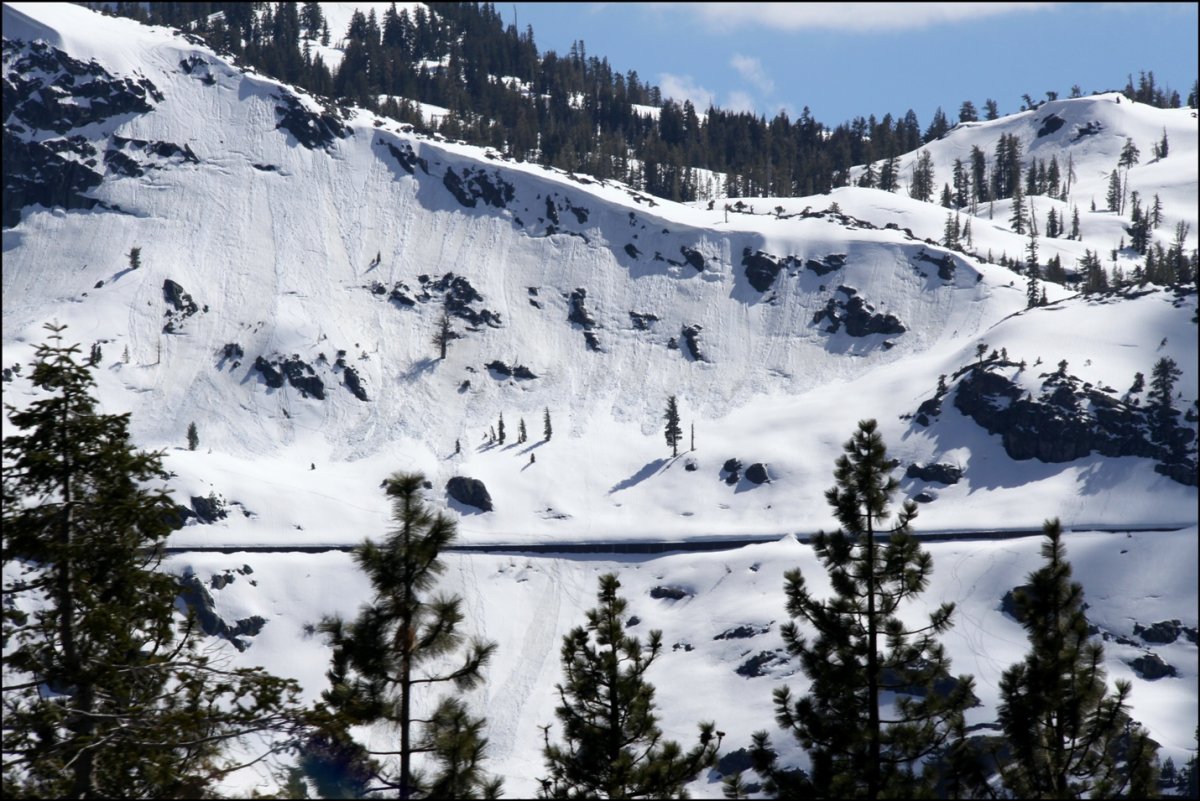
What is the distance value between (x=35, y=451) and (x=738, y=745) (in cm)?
6671

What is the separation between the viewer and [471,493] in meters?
117

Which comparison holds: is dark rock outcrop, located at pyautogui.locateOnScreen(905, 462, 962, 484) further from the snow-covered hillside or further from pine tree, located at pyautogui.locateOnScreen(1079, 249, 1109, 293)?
pine tree, located at pyautogui.locateOnScreen(1079, 249, 1109, 293)

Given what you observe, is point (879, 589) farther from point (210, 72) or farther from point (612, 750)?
point (210, 72)

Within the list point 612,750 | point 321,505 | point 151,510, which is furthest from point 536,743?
point 151,510

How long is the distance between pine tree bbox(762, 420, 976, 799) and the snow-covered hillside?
52689mm

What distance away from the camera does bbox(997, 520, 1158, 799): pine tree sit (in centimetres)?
1825

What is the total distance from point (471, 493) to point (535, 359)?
36341 mm

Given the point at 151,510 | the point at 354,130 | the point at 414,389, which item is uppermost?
the point at 354,130

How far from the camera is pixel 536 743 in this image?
82188 mm

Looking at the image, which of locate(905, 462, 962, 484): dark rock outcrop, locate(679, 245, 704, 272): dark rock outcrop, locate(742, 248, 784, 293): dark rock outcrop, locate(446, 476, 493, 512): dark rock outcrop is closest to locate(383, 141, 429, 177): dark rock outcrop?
locate(679, 245, 704, 272): dark rock outcrop

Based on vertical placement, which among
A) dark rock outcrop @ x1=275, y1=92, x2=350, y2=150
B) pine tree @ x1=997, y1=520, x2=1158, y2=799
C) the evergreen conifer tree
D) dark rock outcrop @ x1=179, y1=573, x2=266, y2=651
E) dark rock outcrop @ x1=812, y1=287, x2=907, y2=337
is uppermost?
dark rock outcrop @ x1=275, y1=92, x2=350, y2=150

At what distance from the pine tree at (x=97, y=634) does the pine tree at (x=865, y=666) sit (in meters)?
9.53

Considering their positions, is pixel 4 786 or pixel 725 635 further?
pixel 725 635

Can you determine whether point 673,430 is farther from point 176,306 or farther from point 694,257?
point 176,306
